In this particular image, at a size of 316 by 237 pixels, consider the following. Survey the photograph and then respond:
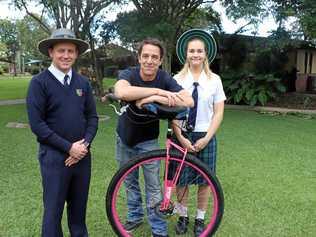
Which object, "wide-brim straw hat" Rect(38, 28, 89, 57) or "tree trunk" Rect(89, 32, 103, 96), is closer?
"wide-brim straw hat" Rect(38, 28, 89, 57)

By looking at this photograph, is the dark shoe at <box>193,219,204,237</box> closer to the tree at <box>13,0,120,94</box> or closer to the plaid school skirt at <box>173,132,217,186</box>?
the plaid school skirt at <box>173,132,217,186</box>

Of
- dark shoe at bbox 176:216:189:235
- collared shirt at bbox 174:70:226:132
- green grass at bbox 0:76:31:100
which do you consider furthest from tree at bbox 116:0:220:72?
dark shoe at bbox 176:216:189:235

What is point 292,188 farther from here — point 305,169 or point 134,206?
point 134,206

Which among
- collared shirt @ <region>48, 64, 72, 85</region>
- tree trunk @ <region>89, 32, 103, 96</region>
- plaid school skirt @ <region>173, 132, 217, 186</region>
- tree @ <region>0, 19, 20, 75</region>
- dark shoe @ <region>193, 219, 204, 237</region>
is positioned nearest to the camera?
collared shirt @ <region>48, 64, 72, 85</region>

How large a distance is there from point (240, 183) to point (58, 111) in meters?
2.85

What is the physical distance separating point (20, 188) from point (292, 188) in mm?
2985

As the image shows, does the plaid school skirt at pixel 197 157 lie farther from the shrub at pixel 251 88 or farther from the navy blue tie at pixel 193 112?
the shrub at pixel 251 88

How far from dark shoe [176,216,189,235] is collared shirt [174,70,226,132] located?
77 centimetres

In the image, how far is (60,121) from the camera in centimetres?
287

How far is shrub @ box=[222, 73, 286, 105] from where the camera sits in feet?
47.7

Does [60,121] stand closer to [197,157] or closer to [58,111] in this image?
[58,111]

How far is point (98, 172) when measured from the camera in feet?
17.9

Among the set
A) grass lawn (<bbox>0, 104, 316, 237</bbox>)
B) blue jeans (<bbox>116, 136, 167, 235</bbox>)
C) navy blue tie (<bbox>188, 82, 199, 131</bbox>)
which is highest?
navy blue tie (<bbox>188, 82, 199, 131</bbox>)

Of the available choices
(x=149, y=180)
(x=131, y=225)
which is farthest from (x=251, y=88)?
(x=149, y=180)
